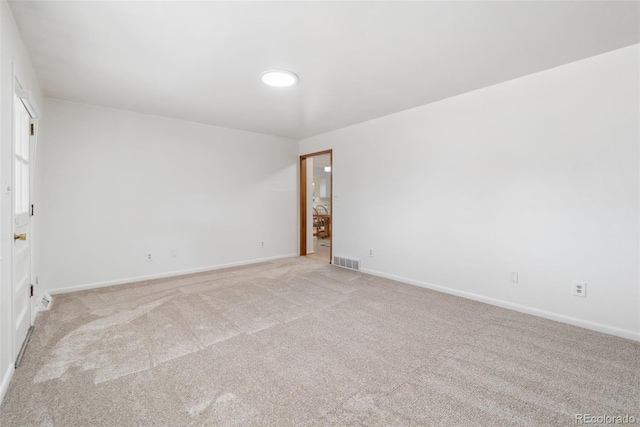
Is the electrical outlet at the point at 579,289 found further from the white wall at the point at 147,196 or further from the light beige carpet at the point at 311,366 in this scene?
the white wall at the point at 147,196

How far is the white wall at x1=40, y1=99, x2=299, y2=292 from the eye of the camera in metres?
3.48

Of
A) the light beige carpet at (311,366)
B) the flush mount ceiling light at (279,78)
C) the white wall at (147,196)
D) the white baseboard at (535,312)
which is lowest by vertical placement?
the light beige carpet at (311,366)

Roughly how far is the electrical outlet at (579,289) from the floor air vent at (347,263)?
2650 mm

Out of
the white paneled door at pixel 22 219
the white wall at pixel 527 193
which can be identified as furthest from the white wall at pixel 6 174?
the white wall at pixel 527 193

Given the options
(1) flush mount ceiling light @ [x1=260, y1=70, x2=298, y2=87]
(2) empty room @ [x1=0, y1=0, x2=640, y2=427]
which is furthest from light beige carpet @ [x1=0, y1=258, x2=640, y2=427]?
(1) flush mount ceiling light @ [x1=260, y1=70, x2=298, y2=87]

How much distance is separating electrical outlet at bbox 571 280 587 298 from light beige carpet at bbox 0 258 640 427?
30 cm

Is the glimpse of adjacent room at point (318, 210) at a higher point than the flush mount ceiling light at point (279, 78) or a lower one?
lower

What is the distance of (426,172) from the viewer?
3.73 m

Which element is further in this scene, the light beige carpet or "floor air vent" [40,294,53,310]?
"floor air vent" [40,294,53,310]

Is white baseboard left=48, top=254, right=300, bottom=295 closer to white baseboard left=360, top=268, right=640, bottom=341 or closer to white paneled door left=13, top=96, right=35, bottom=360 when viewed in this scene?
white paneled door left=13, top=96, right=35, bottom=360

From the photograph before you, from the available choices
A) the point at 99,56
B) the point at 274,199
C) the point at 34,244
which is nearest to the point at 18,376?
the point at 34,244

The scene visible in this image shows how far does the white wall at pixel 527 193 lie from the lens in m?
2.38

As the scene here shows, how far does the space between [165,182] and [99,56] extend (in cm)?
204

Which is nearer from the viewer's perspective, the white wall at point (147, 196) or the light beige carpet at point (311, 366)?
the light beige carpet at point (311, 366)
